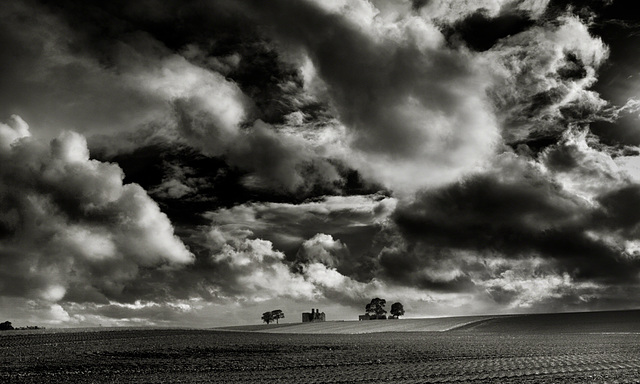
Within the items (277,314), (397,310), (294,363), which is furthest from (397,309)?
(294,363)

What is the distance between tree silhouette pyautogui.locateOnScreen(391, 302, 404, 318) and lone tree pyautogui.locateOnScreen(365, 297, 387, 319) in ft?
9.40

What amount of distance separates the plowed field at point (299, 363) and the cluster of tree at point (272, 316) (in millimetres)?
Result: 80233

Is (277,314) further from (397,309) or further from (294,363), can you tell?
(294,363)

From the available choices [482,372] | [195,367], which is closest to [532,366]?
[482,372]

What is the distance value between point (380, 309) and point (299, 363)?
9709 centimetres

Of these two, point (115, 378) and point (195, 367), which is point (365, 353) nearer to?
point (195, 367)

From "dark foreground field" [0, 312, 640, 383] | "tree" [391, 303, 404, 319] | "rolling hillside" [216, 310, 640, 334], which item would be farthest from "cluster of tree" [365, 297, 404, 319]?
"dark foreground field" [0, 312, 640, 383]

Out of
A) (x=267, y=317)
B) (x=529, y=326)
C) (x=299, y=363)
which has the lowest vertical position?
(x=299, y=363)

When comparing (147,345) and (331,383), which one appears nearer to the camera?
(331,383)

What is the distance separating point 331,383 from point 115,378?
9503mm

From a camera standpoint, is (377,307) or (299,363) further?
(377,307)

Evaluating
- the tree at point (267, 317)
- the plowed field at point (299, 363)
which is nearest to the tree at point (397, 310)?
the tree at point (267, 317)

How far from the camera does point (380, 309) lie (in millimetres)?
125812

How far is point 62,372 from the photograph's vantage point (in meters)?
26.8
